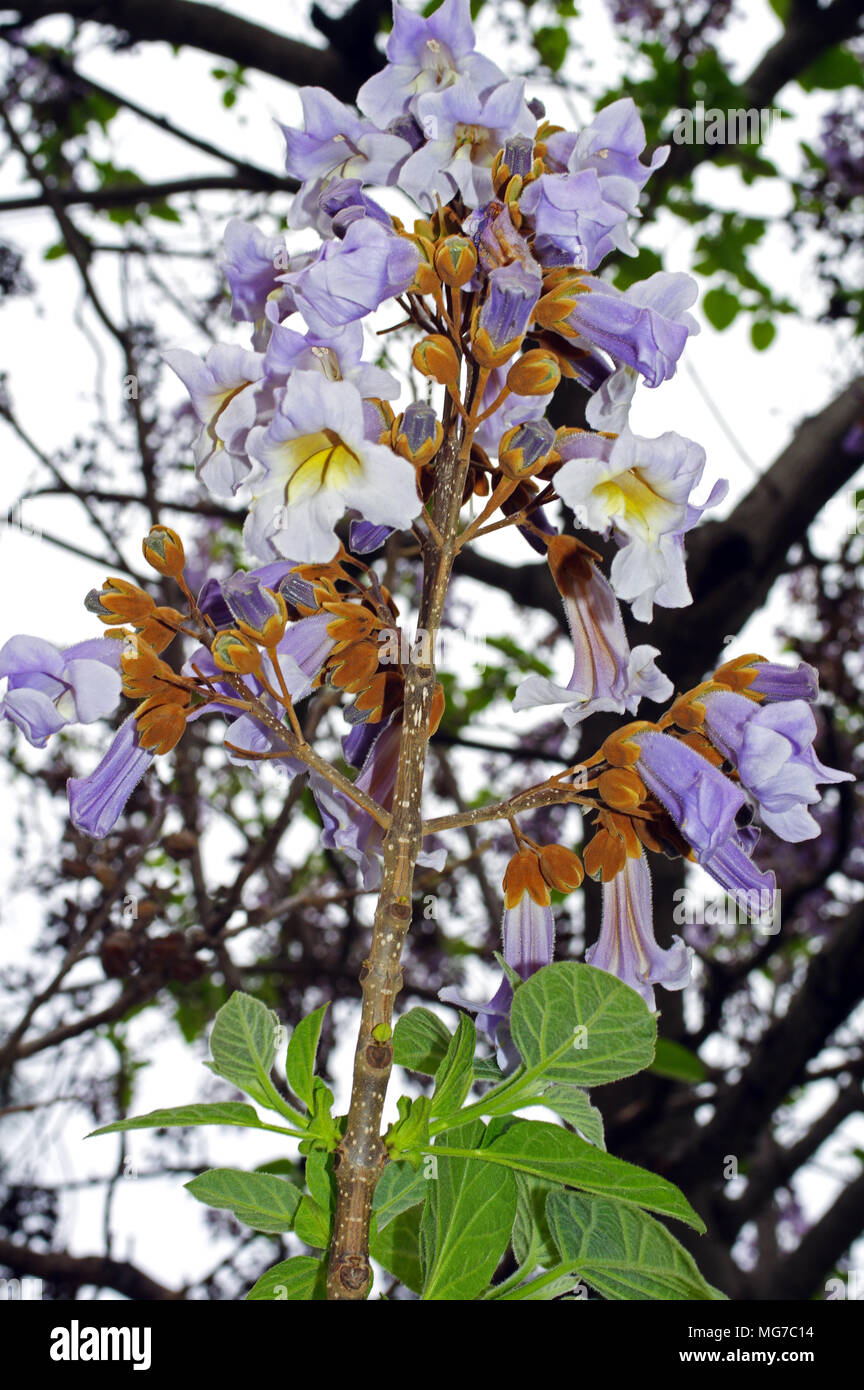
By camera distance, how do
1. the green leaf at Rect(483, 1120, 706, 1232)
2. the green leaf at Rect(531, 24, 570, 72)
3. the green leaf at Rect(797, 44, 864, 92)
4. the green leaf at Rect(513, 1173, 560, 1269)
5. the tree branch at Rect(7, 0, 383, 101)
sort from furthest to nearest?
the green leaf at Rect(531, 24, 570, 72), the green leaf at Rect(797, 44, 864, 92), the tree branch at Rect(7, 0, 383, 101), the green leaf at Rect(513, 1173, 560, 1269), the green leaf at Rect(483, 1120, 706, 1232)

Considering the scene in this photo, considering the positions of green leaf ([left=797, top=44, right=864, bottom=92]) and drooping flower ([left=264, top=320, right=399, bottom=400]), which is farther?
green leaf ([left=797, top=44, right=864, bottom=92])

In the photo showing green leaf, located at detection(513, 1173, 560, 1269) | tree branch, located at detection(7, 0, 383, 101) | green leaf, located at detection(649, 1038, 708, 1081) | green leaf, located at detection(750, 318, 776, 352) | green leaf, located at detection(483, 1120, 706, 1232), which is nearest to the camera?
green leaf, located at detection(483, 1120, 706, 1232)

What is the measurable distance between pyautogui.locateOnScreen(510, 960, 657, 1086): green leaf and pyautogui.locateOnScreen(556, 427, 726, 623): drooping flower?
7.2 inches

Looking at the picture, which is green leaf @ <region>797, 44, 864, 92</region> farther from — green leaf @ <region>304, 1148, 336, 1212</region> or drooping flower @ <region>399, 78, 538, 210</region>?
green leaf @ <region>304, 1148, 336, 1212</region>

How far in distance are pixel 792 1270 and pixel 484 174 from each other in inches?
107

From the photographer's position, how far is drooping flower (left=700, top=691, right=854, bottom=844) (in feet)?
1.86

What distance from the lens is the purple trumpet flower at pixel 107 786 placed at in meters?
0.64

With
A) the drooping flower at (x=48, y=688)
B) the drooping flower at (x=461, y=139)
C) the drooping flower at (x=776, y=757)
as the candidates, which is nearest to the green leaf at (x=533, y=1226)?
the drooping flower at (x=776, y=757)

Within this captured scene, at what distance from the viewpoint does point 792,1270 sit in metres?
2.65

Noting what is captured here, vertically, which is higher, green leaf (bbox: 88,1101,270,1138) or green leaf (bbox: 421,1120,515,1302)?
green leaf (bbox: 88,1101,270,1138)

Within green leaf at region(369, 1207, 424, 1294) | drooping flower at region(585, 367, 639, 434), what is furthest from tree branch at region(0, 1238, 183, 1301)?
drooping flower at region(585, 367, 639, 434)
